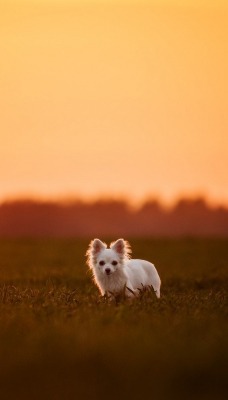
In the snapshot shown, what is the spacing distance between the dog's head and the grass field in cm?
102

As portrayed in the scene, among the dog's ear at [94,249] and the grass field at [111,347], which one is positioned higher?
the dog's ear at [94,249]

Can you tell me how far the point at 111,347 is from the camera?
1129 cm

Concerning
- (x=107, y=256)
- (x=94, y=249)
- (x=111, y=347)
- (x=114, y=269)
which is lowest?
(x=111, y=347)

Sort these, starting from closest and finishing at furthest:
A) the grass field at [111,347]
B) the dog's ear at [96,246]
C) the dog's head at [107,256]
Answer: the grass field at [111,347]
the dog's head at [107,256]
the dog's ear at [96,246]

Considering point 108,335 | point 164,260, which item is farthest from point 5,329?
point 164,260

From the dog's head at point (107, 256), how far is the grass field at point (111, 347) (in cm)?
102

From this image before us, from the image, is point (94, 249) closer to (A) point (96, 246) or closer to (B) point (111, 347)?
(A) point (96, 246)

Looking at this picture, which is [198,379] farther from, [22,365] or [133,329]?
[133,329]

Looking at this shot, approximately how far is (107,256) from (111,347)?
701 centimetres

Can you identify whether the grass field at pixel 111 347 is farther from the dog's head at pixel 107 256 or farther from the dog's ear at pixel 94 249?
the dog's ear at pixel 94 249

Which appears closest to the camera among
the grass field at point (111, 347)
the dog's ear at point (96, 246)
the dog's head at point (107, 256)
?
the grass field at point (111, 347)

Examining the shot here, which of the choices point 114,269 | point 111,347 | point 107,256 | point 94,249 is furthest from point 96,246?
point 111,347

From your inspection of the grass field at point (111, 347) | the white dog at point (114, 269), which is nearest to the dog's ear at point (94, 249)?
the white dog at point (114, 269)

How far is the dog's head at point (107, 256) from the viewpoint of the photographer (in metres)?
18.1
